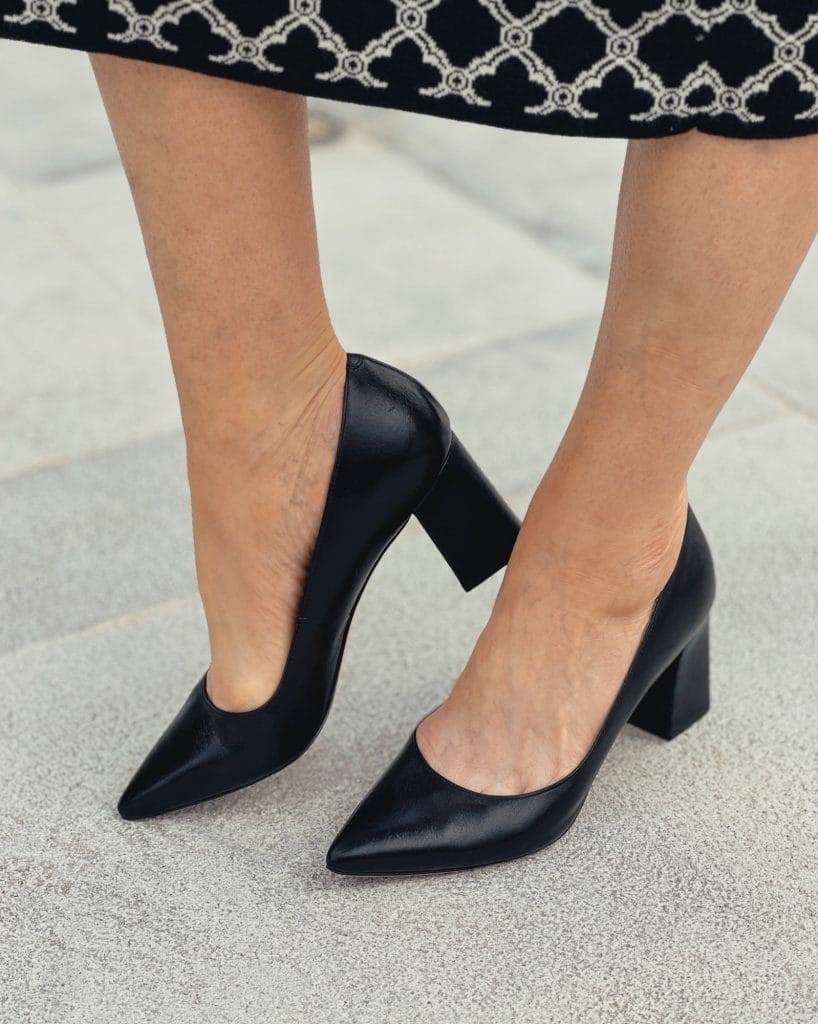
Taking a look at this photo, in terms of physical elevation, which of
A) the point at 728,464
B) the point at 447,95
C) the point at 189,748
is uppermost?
the point at 447,95

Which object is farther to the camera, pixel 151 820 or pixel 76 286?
pixel 76 286

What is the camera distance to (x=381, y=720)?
1.11m

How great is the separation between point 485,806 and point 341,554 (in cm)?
21

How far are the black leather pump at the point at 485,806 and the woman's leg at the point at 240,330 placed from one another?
0.12 metres

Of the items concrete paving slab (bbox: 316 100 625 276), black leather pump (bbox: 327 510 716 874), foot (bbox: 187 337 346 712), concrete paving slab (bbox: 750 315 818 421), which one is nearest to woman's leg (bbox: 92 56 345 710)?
foot (bbox: 187 337 346 712)

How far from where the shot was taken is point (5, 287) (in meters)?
1.91

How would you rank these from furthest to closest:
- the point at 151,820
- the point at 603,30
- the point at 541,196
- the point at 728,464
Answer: the point at 541,196
the point at 728,464
the point at 151,820
the point at 603,30

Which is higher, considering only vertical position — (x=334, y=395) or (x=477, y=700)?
(x=334, y=395)

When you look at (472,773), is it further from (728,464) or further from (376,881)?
(728,464)

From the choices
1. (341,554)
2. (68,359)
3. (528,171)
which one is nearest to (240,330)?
(341,554)

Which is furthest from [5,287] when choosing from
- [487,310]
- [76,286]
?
[487,310]

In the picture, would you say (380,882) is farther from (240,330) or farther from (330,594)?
(240,330)

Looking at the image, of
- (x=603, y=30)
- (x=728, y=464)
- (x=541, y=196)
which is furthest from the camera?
(x=541, y=196)

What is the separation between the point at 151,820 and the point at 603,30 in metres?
0.66
